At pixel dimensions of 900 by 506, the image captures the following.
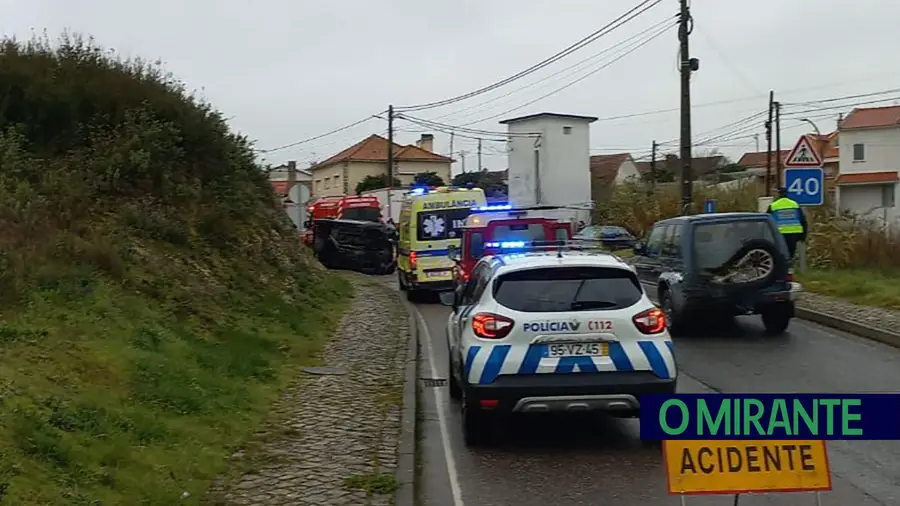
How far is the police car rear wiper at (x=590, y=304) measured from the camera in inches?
326

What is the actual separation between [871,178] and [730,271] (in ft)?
167

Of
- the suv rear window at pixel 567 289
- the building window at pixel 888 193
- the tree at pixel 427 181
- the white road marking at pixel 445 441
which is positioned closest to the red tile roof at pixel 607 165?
the building window at pixel 888 193

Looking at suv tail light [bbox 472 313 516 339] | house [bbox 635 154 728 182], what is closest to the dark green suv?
suv tail light [bbox 472 313 516 339]

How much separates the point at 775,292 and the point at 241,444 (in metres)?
8.91

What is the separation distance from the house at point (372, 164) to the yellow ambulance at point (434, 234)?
207 feet

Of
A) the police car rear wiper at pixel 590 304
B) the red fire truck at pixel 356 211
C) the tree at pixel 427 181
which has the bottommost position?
the police car rear wiper at pixel 590 304

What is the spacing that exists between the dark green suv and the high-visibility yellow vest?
389 cm

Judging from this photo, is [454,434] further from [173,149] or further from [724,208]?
[724,208]

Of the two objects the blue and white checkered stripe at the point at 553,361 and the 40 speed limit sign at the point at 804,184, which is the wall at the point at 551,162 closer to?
the 40 speed limit sign at the point at 804,184

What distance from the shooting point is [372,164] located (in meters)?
90.4

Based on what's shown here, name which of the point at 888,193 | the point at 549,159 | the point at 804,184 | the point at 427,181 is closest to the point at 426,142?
the point at 549,159

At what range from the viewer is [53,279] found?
10523 mm

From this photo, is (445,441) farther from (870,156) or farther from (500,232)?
(870,156)

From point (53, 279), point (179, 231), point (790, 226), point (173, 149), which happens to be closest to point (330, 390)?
point (53, 279)
